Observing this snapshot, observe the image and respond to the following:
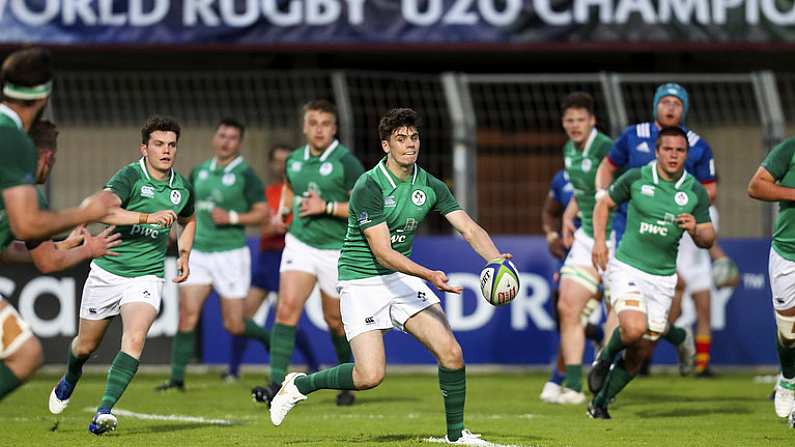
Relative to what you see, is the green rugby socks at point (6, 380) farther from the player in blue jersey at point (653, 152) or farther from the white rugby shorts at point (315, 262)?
the player in blue jersey at point (653, 152)

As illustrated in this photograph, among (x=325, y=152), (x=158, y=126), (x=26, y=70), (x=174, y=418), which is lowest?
(x=174, y=418)

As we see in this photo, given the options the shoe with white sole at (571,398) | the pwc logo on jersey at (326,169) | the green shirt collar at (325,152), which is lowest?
the shoe with white sole at (571,398)

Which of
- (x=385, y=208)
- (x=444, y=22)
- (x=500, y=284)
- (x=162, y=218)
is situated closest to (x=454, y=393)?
(x=500, y=284)

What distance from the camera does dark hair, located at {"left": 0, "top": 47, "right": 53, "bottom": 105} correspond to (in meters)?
7.02

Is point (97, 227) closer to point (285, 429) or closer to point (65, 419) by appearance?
point (65, 419)

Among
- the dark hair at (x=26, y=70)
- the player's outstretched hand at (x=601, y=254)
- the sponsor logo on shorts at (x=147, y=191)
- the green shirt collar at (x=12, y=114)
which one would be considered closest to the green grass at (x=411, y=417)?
the player's outstretched hand at (x=601, y=254)

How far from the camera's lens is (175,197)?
32.0ft

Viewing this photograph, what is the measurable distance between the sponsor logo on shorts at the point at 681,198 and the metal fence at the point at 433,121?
5.43 metres

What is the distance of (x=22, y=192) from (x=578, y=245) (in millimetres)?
6113

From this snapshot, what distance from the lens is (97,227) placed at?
1706 centimetres

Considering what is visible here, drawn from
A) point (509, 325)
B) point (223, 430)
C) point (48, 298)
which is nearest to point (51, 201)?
point (48, 298)

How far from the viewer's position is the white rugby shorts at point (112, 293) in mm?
9500

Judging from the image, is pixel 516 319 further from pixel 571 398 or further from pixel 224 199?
pixel 224 199

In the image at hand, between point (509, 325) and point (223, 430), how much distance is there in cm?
581
